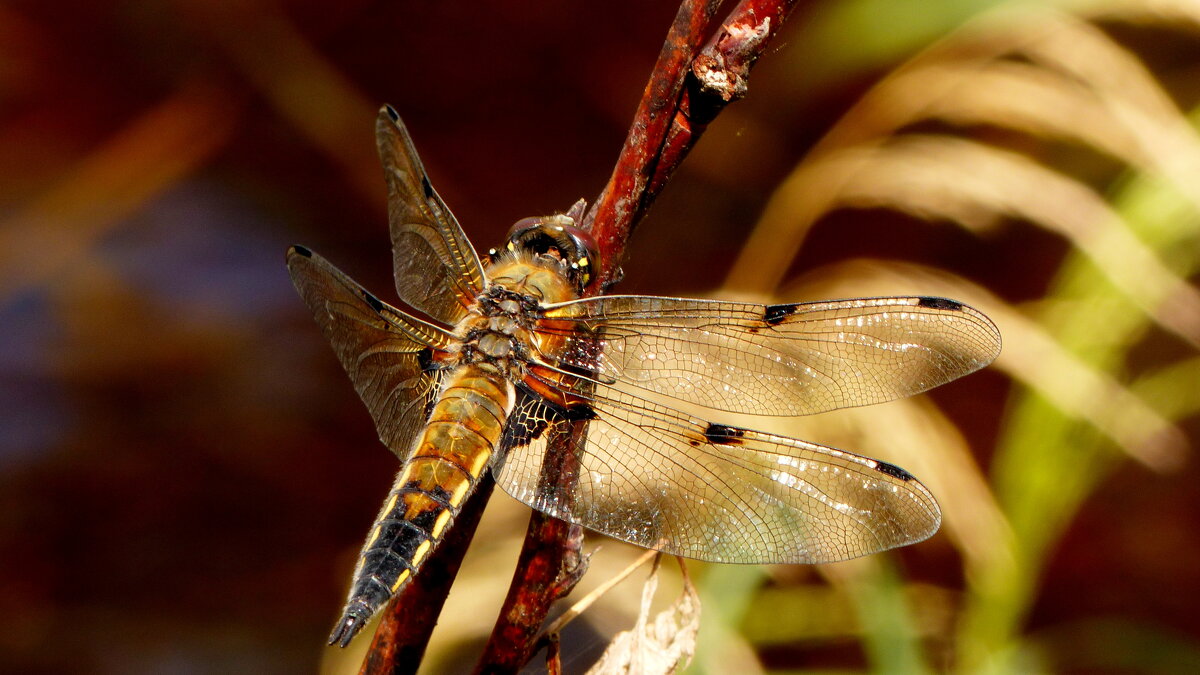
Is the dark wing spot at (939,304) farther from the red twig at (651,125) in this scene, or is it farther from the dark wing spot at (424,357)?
the dark wing spot at (424,357)

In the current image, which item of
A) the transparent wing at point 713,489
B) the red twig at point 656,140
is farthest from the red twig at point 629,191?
the transparent wing at point 713,489

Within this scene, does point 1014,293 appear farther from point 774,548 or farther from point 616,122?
point 774,548

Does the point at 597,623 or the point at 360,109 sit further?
the point at 360,109

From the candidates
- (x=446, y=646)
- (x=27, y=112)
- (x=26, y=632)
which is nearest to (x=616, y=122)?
(x=446, y=646)

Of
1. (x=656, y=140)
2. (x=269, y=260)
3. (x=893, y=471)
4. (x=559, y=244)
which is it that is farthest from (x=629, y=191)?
(x=269, y=260)

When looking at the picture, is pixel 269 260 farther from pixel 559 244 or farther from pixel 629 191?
pixel 629 191
